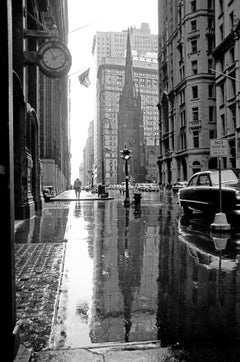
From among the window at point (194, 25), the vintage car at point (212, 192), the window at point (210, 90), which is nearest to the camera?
the vintage car at point (212, 192)

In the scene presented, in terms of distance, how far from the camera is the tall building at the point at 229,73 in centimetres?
4091

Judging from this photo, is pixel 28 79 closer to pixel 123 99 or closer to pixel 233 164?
pixel 233 164

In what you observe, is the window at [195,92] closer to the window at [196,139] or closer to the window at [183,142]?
the window at [196,139]

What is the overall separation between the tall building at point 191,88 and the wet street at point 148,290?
51.9 meters

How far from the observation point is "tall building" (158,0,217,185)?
194ft

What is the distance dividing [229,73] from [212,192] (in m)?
35.9

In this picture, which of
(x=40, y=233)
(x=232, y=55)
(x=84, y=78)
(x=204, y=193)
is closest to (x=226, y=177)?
(x=204, y=193)

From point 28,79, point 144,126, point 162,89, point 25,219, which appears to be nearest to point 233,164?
point 28,79

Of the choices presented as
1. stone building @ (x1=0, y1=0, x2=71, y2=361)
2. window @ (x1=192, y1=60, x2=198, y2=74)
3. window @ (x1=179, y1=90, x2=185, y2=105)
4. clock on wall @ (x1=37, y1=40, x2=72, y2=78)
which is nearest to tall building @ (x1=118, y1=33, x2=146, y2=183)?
window @ (x1=179, y1=90, x2=185, y2=105)

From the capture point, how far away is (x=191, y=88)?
6103 cm

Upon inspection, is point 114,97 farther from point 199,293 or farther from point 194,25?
point 199,293

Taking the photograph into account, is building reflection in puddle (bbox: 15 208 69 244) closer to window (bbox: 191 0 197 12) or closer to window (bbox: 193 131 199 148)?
window (bbox: 193 131 199 148)

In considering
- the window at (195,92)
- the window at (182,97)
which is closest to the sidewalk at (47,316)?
the window at (195,92)

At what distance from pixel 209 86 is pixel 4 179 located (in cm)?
6171
